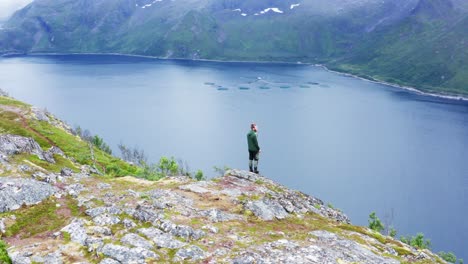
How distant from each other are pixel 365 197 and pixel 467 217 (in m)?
35.3

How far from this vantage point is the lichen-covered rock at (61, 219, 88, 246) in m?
25.0

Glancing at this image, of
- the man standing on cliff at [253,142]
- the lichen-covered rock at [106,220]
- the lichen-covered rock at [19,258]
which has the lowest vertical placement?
the lichen-covered rock at [19,258]

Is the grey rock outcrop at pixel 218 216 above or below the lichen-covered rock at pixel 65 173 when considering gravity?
above

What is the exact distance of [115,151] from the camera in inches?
7426

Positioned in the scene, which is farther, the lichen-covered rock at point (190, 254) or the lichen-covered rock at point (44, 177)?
the lichen-covered rock at point (44, 177)

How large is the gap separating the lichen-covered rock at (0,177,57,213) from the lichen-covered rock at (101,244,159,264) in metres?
11.4

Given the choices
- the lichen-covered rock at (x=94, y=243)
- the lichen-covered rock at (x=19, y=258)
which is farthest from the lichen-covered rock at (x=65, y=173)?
the lichen-covered rock at (x=19, y=258)

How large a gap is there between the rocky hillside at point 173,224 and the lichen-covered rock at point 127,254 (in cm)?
6

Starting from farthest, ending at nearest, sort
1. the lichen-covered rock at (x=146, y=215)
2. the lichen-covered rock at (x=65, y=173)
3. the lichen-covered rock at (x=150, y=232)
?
the lichen-covered rock at (x=65, y=173) < the lichen-covered rock at (x=146, y=215) < the lichen-covered rock at (x=150, y=232)

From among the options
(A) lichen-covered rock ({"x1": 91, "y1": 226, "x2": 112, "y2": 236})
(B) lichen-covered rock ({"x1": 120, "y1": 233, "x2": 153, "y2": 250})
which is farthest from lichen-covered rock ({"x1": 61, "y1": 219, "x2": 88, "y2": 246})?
(B) lichen-covered rock ({"x1": 120, "y1": 233, "x2": 153, "y2": 250})

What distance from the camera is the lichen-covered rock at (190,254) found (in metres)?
23.0

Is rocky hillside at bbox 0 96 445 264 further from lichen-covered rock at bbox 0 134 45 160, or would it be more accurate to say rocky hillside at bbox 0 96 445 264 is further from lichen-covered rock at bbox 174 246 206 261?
lichen-covered rock at bbox 0 134 45 160

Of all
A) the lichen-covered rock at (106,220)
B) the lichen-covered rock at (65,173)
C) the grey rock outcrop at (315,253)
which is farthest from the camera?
the lichen-covered rock at (65,173)

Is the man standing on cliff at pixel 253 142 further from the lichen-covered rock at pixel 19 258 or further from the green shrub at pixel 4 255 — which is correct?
the green shrub at pixel 4 255
